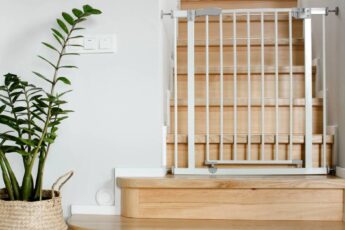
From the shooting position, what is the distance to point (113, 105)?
1.99 meters

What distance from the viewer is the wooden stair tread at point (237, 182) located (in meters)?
1.80

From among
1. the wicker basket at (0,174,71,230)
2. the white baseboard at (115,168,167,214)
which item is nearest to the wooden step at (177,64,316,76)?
the white baseboard at (115,168,167,214)

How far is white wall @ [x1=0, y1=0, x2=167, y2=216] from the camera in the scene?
1.97m

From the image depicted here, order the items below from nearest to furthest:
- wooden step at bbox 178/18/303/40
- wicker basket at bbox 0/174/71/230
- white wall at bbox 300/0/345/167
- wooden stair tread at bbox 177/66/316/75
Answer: wicker basket at bbox 0/174/71/230 → white wall at bbox 300/0/345/167 → wooden stair tread at bbox 177/66/316/75 → wooden step at bbox 178/18/303/40

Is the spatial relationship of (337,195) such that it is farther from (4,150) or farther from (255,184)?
(4,150)

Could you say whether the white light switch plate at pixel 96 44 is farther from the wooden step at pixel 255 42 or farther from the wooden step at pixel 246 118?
the wooden step at pixel 255 42

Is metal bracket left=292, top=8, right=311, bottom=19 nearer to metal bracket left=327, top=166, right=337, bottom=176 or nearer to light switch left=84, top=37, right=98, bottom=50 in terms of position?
metal bracket left=327, top=166, right=337, bottom=176

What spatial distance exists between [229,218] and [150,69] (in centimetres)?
80

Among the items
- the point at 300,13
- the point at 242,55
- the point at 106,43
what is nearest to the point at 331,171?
the point at 300,13

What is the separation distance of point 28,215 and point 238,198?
91 centimetres

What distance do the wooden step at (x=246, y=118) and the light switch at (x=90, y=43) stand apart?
61cm

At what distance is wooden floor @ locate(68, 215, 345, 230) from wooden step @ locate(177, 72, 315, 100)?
0.87 meters

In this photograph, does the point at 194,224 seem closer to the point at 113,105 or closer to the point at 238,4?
the point at 113,105

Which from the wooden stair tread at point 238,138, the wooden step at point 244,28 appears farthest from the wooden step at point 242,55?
the wooden stair tread at point 238,138
